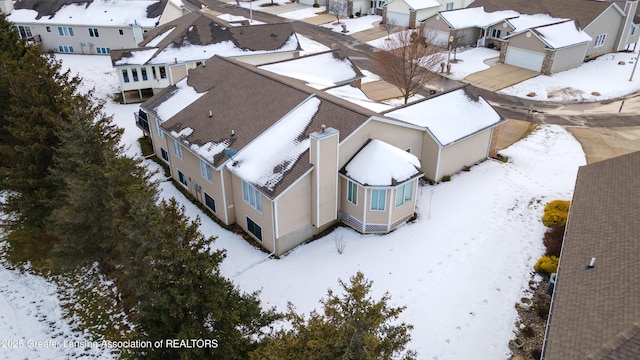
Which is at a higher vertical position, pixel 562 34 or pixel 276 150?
pixel 276 150

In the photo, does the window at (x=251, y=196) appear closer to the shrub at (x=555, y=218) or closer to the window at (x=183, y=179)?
the window at (x=183, y=179)

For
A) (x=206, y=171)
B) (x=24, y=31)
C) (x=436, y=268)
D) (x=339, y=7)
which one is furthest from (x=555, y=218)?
(x=24, y=31)

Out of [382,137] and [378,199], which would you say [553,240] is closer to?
[378,199]

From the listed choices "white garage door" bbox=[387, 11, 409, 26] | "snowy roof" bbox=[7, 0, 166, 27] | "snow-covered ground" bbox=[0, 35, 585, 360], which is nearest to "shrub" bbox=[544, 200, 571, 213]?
"snow-covered ground" bbox=[0, 35, 585, 360]

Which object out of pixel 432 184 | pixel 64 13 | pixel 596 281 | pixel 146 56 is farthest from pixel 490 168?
pixel 64 13

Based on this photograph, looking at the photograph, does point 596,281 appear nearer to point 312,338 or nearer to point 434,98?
point 312,338

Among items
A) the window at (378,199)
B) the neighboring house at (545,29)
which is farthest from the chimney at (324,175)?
the neighboring house at (545,29)

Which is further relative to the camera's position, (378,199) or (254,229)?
(254,229)

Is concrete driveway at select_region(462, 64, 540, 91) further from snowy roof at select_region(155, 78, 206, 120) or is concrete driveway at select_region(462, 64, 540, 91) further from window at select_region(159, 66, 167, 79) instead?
window at select_region(159, 66, 167, 79)
